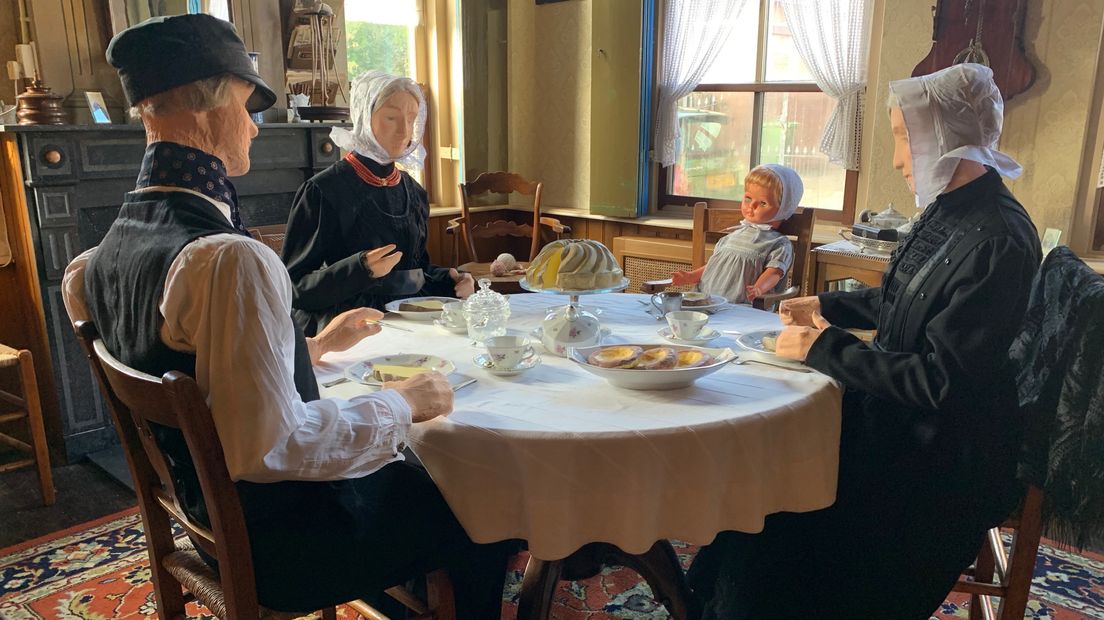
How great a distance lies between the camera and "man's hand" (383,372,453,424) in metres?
1.38

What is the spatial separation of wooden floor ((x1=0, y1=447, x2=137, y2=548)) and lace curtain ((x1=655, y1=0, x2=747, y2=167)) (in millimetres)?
3141

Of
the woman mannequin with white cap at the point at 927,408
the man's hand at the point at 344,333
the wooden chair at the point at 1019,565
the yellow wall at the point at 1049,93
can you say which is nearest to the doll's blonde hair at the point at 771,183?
the yellow wall at the point at 1049,93

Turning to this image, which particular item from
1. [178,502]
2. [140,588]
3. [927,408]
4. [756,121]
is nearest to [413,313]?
[178,502]

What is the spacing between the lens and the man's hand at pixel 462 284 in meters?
2.49

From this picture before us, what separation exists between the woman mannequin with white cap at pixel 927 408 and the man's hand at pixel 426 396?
0.73 metres

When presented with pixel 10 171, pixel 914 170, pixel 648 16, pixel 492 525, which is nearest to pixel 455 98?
pixel 648 16

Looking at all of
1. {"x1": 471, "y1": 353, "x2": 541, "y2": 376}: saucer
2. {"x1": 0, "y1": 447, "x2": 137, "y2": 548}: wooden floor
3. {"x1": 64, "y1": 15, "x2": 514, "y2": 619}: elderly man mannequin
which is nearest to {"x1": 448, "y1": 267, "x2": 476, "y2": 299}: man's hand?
{"x1": 471, "y1": 353, "x2": 541, "y2": 376}: saucer

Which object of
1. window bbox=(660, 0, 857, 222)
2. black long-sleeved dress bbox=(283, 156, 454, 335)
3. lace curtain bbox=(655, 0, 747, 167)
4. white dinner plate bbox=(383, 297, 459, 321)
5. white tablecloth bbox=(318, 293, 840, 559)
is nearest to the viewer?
white tablecloth bbox=(318, 293, 840, 559)

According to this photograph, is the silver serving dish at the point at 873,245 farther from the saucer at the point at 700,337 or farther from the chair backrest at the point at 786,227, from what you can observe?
the saucer at the point at 700,337

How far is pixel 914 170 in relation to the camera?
1.72m

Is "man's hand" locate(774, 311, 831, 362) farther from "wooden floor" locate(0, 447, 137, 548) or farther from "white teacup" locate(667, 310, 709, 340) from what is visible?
"wooden floor" locate(0, 447, 137, 548)

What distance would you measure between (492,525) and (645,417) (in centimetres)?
32

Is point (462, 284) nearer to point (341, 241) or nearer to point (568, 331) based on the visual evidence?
point (341, 241)

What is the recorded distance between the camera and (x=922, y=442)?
157 centimetres
